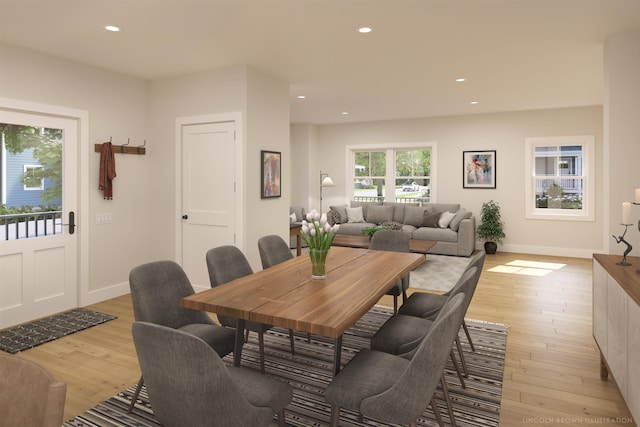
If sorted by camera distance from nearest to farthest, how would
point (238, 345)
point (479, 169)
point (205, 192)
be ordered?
1. point (238, 345)
2. point (205, 192)
3. point (479, 169)

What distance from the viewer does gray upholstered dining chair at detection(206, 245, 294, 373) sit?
9.28 feet

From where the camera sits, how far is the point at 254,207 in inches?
188

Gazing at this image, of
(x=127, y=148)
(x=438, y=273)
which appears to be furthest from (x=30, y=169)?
(x=438, y=273)

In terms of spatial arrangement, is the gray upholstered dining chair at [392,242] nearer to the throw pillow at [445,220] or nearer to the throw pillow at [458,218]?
the throw pillow at [458,218]

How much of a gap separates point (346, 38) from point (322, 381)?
287 cm

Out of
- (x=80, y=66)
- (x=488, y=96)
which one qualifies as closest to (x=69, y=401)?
(x=80, y=66)

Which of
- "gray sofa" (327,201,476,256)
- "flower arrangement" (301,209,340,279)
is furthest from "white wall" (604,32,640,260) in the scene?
"gray sofa" (327,201,476,256)

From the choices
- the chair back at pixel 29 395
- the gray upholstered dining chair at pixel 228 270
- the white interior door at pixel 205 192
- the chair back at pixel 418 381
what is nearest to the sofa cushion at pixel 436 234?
the white interior door at pixel 205 192

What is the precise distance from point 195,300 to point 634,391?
2216 mm

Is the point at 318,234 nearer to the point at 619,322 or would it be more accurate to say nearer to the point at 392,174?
the point at 619,322

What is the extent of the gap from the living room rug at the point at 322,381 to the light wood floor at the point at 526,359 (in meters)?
0.09

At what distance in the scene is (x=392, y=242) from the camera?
4141mm

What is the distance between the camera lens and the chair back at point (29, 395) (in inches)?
38.0

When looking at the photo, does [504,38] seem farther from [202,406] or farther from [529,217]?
[529,217]
